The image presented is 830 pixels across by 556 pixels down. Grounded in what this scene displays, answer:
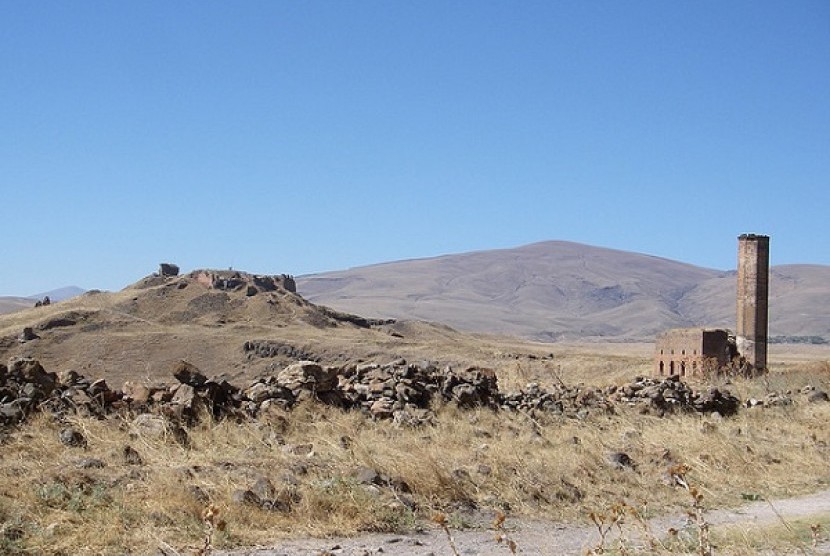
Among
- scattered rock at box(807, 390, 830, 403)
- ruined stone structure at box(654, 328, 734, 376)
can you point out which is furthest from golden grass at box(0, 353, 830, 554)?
ruined stone structure at box(654, 328, 734, 376)

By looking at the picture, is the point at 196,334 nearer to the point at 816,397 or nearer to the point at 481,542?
the point at 816,397

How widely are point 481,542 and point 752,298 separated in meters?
23.5

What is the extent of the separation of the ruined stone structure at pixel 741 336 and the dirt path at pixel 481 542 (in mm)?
19663

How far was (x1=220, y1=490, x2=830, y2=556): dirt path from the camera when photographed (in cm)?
671

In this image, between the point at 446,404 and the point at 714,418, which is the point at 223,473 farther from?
the point at 714,418

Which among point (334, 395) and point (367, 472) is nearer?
point (367, 472)

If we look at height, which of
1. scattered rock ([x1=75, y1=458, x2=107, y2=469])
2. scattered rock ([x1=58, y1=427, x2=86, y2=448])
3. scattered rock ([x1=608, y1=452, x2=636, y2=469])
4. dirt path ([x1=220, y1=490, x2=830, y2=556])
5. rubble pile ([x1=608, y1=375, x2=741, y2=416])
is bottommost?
dirt path ([x1=220, y1=490, x2=830, y2=556])

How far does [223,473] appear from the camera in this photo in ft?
26.9

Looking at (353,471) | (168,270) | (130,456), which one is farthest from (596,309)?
(130,456)

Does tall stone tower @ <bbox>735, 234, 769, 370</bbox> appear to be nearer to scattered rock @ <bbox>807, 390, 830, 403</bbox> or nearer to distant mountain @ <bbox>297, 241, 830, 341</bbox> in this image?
scattered rock @ <bbox>807, 390, 830, 403</bbox>

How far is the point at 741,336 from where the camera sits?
2892 centimetres

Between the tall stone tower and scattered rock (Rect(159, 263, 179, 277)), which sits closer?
the tall stone tower

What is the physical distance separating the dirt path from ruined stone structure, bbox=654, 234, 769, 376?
1966cm

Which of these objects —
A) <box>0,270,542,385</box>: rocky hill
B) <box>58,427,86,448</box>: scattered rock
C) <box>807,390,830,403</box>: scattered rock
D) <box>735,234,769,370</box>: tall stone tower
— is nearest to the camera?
<box>58,427,86,448</box>: scattered rock
